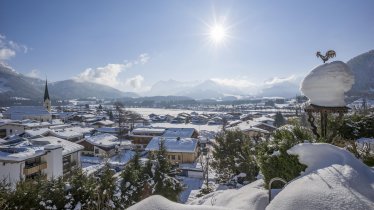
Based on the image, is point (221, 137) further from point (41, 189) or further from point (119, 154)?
point (119, 154)

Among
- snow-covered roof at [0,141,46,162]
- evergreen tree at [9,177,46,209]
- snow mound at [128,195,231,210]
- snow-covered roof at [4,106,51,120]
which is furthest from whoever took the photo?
snow-covered roof at [4,106,51,120]

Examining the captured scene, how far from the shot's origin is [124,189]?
1388 centimetres

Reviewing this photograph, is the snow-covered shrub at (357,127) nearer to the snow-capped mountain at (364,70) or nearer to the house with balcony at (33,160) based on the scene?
the house with balcony at (33,160)

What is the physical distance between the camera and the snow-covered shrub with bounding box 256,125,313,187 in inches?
191

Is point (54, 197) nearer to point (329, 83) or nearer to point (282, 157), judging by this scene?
point (282, 157)

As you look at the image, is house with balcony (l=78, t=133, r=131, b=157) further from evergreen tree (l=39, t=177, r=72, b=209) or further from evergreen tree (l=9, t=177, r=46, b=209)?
evergreen tree (l=9, t=177, r=46, b=209)

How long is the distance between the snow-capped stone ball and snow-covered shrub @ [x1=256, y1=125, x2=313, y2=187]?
2120mm

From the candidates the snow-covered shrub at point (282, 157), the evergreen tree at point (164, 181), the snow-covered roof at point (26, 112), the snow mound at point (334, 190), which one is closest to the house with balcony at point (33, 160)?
the evergreen tree at point (164, 181)

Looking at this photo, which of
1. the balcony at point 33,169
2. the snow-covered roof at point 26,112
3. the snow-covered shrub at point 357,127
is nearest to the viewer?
the snow-covered shrub at point 357,127

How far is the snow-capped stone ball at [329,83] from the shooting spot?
7.07 m

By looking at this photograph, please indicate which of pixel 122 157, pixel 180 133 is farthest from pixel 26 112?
pixel 122 157

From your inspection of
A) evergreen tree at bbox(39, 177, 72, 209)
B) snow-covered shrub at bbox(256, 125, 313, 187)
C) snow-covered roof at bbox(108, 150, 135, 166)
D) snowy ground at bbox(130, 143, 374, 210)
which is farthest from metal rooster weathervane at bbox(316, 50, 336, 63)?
snow-covered roof at bbox(108, 150, 135, 166)

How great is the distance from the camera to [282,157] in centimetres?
510

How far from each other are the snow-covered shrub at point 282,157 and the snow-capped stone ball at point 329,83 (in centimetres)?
212
